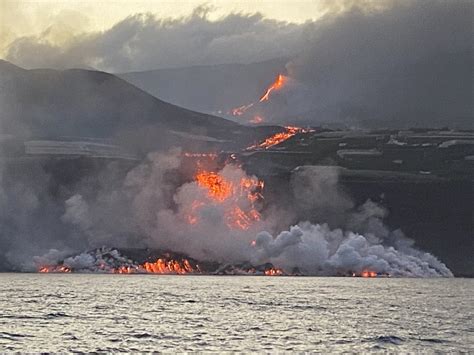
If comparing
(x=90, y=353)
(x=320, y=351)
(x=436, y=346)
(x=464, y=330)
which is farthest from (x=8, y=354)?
(x=464, y=330)

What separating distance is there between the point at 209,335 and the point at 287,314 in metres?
52.5

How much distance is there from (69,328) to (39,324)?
617cm

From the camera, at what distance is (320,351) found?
110m

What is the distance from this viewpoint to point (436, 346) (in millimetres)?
118812

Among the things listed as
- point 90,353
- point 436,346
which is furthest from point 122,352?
point 436,346

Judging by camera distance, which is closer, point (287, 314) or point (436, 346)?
point (436, 346)

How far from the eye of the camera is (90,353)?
101 m

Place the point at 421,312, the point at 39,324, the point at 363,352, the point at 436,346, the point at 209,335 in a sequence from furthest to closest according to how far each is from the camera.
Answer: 1. the point at 421,312
2. the point at 39,324
3. the point at 209,335
4. the point at 436,346
5. the point at 363,352

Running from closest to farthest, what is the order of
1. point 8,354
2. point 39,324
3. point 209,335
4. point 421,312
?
point 8,354, point 209,335, point 39,324, point 421,312

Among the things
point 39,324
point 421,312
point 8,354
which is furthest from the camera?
point 421,312

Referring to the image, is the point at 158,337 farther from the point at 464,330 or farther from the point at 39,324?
the point at 464,330

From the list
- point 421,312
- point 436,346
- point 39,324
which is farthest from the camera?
point 421,312

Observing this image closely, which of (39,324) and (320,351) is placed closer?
(320,351)

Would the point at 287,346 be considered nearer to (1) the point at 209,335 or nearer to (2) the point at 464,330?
(1) the point at 209,335
